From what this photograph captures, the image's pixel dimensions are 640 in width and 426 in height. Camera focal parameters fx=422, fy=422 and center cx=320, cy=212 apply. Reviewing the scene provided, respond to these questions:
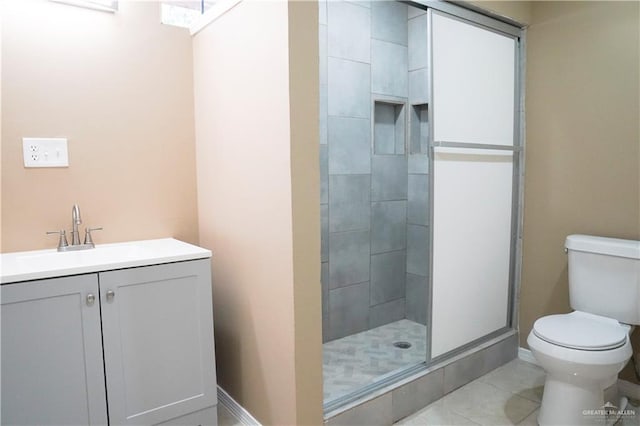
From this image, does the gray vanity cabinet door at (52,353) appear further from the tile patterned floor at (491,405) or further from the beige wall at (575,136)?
the beige wall at (575,136)

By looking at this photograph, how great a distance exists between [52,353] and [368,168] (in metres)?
2.17

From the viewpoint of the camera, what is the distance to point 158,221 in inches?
88.0

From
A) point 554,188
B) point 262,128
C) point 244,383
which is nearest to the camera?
point 262,128

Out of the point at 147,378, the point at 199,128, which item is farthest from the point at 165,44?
the point at 147,378

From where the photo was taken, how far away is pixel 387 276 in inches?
128

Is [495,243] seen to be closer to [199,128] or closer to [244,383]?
[244,383]

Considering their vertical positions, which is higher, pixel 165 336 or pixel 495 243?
pixel 495 243

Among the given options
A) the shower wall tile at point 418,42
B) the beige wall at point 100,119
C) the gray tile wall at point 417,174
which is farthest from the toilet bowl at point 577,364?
the shower wall tile at point 418,42

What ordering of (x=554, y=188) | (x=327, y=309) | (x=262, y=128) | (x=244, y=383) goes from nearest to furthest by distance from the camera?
(x=262, y=128) < (x=244, y=383) < (x=554, y=188) < (x=327, y=309)

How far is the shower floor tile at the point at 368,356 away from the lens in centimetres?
229

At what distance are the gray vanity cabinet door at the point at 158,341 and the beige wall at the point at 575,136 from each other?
203 centimetres

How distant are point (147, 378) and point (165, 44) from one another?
5.32ft

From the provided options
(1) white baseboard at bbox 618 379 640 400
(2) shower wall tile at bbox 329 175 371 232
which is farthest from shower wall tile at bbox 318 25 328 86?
(1) white baseboard at bbox 618 379 640 400

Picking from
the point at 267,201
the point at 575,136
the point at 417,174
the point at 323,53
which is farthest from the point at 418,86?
the point at 267,201
